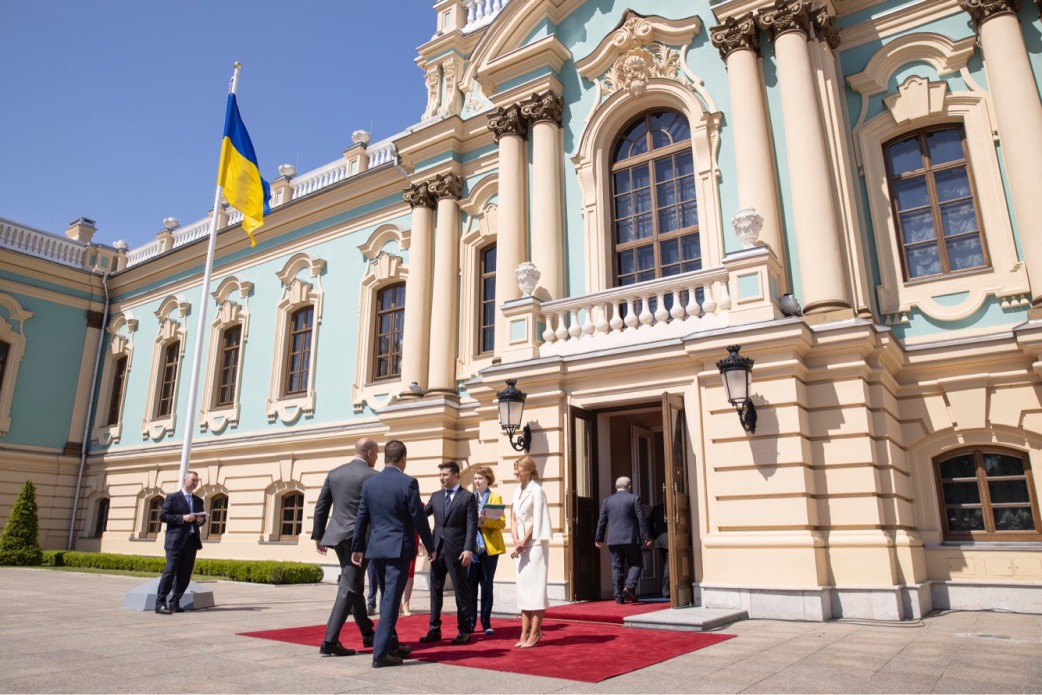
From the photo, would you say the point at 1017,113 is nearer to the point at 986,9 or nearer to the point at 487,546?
the point at 986,9

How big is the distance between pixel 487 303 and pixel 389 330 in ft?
10.6

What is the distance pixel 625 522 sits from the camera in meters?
9.73

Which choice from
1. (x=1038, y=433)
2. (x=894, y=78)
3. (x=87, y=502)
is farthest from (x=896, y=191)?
(x=87, y=502)

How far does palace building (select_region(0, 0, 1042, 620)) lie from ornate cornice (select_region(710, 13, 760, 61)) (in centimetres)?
5

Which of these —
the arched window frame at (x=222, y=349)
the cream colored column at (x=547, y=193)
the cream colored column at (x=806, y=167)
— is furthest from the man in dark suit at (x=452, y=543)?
the arched window frame at (x=222, y=349)

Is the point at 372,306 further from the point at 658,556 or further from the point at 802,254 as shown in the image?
the point at 802,254

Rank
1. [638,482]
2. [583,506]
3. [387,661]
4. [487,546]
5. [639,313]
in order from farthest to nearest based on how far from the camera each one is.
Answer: [638,482] → [639,313] → [583,506] → [487,546] → [387,661]

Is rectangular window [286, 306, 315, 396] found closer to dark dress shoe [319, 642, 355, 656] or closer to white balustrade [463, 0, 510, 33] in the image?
white balustrade [463, 0, 510, 33]

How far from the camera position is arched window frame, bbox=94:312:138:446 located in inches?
924

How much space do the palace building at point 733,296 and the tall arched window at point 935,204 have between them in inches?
1.6

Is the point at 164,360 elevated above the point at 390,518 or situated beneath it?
elevated above

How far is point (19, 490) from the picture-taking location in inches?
882

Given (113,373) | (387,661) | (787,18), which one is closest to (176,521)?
(387,661)

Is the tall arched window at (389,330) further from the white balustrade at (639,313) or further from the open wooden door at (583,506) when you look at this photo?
the open wooden door at (583,506)
